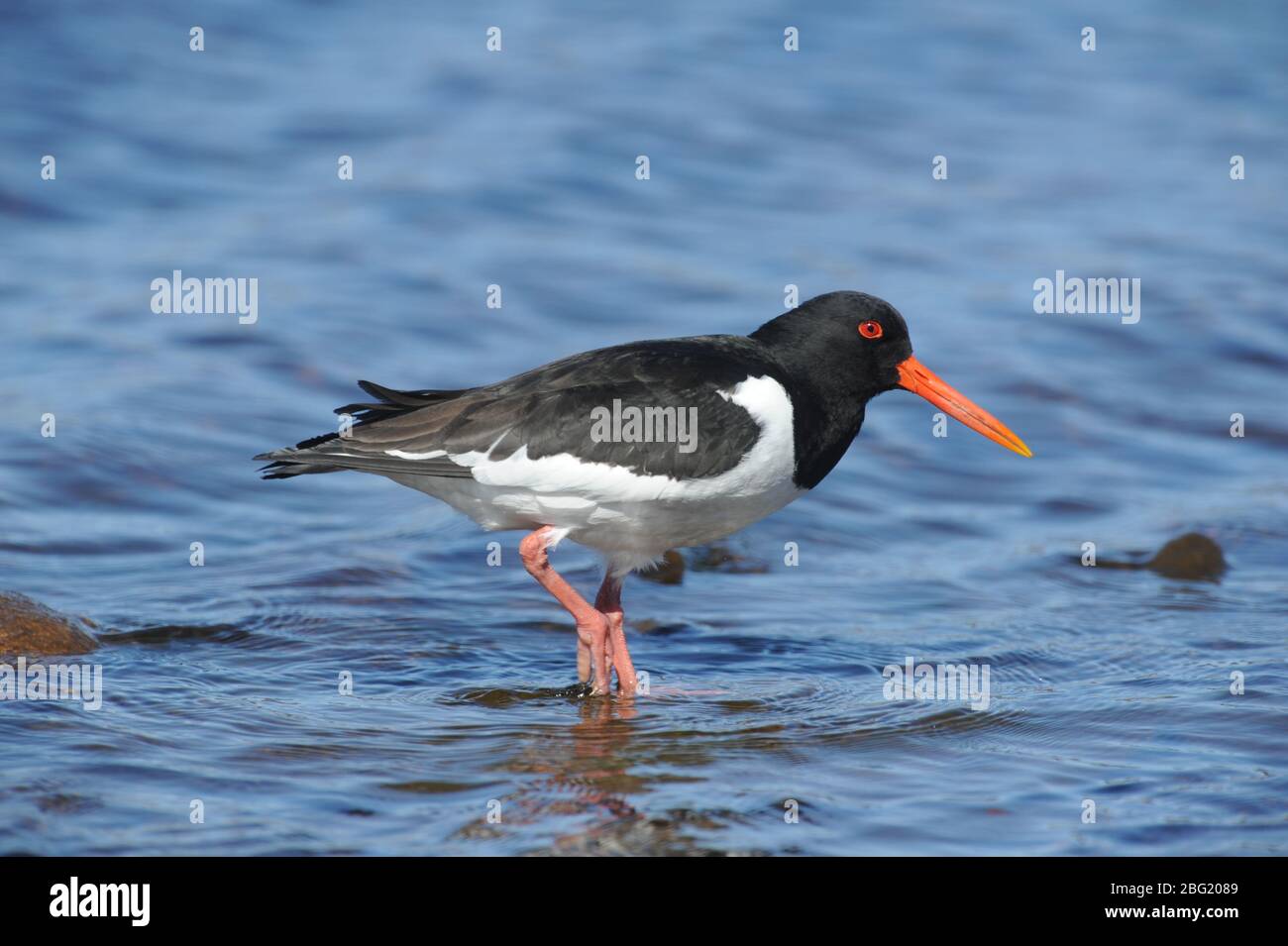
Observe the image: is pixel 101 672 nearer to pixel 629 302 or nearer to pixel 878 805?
pixel 878 805

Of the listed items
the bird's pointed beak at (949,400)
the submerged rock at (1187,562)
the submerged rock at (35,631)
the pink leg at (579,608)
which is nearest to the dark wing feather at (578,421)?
the pink leg at (579,608)

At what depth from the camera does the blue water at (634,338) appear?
496 cm

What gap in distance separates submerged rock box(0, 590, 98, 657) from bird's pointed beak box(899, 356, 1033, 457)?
348 centimetres

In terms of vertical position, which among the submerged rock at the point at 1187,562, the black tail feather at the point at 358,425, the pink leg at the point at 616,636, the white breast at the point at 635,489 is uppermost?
the black tail feather at the point at 358,425

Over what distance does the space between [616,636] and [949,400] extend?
1.74 meters

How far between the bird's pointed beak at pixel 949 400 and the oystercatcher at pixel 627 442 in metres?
0.23

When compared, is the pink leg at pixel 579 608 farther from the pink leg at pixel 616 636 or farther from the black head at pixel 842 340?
the black head at pixel 842 340

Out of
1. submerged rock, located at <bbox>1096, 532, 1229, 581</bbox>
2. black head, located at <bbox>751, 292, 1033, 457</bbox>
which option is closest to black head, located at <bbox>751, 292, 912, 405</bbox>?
black head, located at <bbox>751, 292, 1033, 457</bbox>

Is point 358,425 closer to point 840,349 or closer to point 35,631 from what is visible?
point 35,631

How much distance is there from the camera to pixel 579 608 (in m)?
5.97

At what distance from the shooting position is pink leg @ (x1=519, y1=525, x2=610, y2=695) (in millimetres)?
5938

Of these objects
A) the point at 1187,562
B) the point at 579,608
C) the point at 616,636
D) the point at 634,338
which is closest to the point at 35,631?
the point at 579,608
